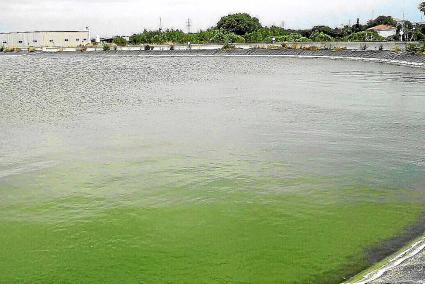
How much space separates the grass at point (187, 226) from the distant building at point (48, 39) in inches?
6418

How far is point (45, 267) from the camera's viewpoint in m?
10.7

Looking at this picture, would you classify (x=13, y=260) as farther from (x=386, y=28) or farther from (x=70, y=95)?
(x=386, y=28)

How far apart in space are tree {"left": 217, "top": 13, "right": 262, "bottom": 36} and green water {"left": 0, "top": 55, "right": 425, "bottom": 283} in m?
131

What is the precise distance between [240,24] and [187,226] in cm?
15140

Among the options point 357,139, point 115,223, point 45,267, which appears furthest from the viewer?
point 357,139

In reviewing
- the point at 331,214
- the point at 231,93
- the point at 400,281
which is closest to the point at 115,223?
the point at 331,214

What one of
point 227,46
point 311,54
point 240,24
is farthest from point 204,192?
point 240,24

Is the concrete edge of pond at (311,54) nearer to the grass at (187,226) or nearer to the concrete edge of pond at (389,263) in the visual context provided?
the grass at (187,226)

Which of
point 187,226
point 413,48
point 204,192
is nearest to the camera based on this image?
point 187,226

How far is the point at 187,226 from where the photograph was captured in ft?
42.4

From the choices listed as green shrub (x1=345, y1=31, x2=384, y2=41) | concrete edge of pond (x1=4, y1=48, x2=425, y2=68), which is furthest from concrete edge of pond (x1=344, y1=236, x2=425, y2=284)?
green shrub (x1=345, y1=31, x2=384, y2=41)

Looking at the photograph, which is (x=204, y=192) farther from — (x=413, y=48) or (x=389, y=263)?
(x=413, y=48)

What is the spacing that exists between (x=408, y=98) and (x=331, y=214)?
26.2 metres

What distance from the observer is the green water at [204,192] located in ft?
36.0
